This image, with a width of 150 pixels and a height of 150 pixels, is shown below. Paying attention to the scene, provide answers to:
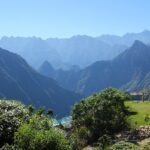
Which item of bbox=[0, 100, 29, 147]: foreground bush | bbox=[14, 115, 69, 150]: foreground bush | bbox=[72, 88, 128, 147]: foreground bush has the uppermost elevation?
bbox=[72, 88, 128, 147]: foreground bush

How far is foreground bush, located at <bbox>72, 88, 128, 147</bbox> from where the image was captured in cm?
4884

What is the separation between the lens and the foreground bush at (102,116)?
48.8 m

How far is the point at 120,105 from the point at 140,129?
10265mm

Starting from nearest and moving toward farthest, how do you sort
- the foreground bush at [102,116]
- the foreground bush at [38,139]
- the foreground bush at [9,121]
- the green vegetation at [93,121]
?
the foreground bush at [38,139] → the foreground bush at [9,121] → the green vegetation at [93,121] → the foreground bush at [102,116]

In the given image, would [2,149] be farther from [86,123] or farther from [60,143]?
[86,123]

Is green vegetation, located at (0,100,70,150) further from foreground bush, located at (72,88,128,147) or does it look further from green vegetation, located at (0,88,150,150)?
foreground bush, located at (72,88,128,147)

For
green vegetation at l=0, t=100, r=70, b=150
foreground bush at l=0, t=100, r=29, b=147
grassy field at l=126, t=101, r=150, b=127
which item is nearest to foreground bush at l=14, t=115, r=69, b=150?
green vegetation at l=0, t=100, r=70, b=150

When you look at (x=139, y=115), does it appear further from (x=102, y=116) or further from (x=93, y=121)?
(x=93, y=121)

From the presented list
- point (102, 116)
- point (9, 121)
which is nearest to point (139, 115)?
point (102, 116)

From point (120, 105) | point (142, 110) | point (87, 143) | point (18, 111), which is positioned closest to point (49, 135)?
point (18, 111)

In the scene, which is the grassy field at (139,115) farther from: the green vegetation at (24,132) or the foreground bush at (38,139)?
the foreground bush at (38,139)

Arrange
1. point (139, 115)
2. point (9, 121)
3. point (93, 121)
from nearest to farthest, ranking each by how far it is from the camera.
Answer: point (9, 121)
point (93, 121)
point (139, 115)

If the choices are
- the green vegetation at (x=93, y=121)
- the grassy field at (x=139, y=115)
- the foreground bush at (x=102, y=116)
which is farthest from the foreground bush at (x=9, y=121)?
the grassy field at (x=139, y=115)

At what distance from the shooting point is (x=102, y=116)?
49.3 meters
